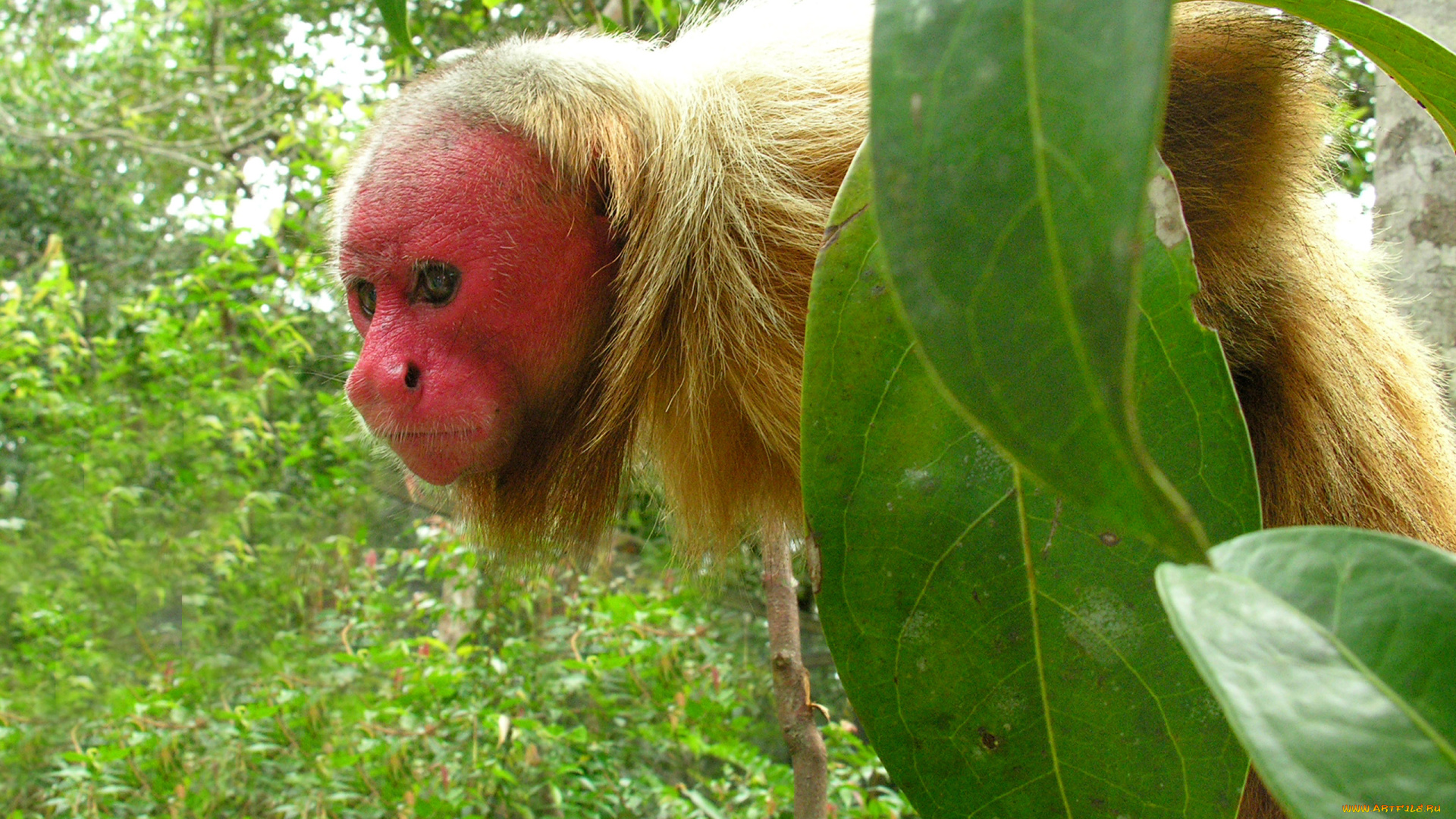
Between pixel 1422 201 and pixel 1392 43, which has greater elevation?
pixel 1392 43

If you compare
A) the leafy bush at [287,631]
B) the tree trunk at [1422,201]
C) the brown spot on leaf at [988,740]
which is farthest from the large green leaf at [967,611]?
the leafy bush at [287,631]

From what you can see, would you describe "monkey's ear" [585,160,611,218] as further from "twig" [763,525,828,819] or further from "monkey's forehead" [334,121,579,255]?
"twig" [763,525,828,819]

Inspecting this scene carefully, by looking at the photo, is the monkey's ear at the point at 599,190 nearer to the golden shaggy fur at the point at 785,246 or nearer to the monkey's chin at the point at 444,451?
the golden shaggy fur at the point at 785,246

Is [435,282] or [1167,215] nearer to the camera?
[1167,215]

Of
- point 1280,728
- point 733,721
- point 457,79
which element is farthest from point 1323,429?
point 733,721

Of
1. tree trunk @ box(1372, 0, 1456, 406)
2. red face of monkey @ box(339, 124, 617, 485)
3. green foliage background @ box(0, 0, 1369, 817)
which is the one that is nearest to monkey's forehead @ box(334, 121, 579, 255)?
red face of monkey @ box(339, 124, 617, 485)

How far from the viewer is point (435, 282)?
1873 mm

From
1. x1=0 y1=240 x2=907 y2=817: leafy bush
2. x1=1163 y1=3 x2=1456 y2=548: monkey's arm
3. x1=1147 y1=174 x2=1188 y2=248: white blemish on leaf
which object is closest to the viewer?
x1=1147 y1=174 x2=1188 y2=248: white blemish on leaf

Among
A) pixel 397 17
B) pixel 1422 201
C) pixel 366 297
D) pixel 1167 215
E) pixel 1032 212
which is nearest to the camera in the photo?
pixel 1032 212

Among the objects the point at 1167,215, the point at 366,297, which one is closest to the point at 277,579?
the point at 366,297

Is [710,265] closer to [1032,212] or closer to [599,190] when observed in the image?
[599,190]

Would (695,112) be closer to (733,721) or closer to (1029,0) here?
(1029,0)

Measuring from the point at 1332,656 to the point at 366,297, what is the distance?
6.15ft

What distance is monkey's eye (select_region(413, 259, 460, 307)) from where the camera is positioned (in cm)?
186
